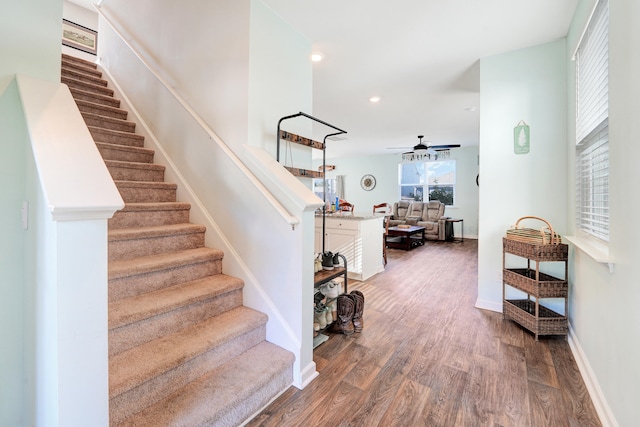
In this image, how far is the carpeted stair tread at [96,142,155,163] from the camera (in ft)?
8.30

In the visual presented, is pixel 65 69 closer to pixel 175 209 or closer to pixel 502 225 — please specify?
pixel 175 209

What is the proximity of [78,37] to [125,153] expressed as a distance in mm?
3754

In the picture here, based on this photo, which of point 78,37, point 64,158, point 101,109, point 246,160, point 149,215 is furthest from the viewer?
point 78,37

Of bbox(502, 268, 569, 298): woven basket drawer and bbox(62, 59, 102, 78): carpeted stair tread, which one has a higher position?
bbox(62, 59, 102, 78): carpeted stair tread

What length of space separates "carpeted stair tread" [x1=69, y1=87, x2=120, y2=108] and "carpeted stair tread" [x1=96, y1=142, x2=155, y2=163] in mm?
896

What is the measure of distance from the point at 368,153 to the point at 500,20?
23.4 feet

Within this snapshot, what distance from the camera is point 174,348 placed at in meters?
1.49

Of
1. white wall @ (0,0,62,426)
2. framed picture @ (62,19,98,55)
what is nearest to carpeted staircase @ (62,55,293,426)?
white wall @ (0,0,62,426)

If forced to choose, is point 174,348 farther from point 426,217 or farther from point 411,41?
point 426,217

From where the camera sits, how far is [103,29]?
3850mm

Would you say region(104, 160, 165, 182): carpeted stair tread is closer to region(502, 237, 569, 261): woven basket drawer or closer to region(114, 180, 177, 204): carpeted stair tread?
region(114, 180, 177, 204): carpeted stair tread

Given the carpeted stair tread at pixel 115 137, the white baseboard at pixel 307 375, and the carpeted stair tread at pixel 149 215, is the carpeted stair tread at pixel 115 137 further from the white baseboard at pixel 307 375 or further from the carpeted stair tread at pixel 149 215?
the white baseboard at pixel 307 375

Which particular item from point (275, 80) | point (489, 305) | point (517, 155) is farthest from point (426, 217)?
point (275, 80)

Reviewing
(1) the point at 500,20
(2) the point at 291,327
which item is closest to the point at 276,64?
(1) the point at 500,20
